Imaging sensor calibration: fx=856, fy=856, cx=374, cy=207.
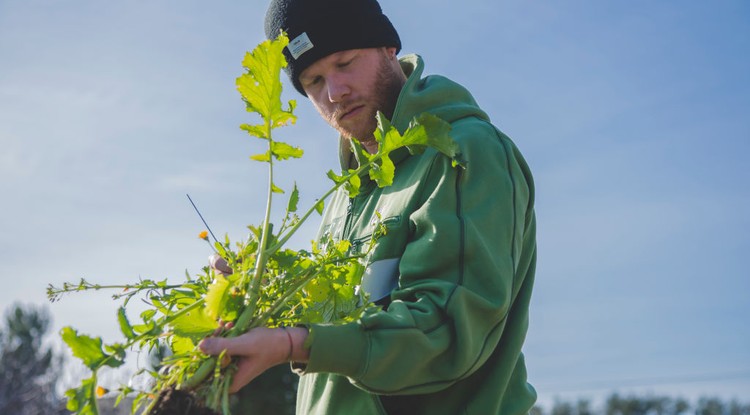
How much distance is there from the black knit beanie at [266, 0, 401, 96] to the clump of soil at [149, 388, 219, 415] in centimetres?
152

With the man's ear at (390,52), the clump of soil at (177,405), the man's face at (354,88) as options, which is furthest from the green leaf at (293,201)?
the man's ear at (390,52)

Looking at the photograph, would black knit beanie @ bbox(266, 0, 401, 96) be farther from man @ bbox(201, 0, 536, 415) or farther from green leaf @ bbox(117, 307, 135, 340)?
green leaf @ bbox(117, 307, 135, 340)

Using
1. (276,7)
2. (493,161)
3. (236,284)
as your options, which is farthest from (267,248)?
(276,7)

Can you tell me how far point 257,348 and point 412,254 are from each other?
0.59 metres

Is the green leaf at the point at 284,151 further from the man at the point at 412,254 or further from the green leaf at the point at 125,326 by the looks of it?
the green leaf at the point at 125,326

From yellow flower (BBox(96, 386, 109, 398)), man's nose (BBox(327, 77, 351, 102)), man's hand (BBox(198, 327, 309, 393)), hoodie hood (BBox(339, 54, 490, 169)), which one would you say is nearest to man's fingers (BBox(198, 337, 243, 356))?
man's hand (BBox(198, 327, 309, 393))

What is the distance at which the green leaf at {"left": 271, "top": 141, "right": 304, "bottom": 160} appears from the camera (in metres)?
2.44

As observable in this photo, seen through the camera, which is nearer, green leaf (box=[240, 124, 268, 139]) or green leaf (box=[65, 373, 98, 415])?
green leaf (box=[65, 373, 98, 415])

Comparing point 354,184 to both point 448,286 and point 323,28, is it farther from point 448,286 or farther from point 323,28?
point 323,28

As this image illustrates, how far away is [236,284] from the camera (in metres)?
2.17

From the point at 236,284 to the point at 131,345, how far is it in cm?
31

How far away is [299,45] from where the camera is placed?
3119 mm

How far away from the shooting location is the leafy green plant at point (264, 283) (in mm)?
2045

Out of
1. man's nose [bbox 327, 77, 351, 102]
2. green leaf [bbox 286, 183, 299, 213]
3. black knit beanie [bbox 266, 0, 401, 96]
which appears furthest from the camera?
black knit beanie [bbox 266, 0, 401, 96]
